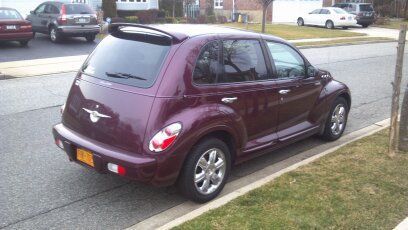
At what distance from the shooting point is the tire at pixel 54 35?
18539 millimetres

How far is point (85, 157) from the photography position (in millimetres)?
4336

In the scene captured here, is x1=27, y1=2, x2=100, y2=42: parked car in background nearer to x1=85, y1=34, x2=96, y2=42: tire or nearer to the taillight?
x1=85, y1=34, x2=96, y2=42: tire

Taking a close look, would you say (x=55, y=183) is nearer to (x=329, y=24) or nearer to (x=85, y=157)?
(x=85, y=157)

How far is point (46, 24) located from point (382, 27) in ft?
92.7

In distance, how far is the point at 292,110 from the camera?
18.3 ft

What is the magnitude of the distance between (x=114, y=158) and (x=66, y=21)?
1551 cm

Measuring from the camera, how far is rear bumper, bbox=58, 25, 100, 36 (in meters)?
18.3

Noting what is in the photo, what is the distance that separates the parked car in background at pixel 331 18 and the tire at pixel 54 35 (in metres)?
21.6

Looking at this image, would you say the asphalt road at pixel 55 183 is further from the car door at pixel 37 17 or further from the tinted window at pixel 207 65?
the car door at pixel 37 17

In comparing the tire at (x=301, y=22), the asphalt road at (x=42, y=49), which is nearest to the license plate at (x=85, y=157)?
the asphalt road at (x=42, y=49)

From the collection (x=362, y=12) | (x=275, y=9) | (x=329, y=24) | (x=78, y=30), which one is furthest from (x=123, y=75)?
(x=275, y=9)

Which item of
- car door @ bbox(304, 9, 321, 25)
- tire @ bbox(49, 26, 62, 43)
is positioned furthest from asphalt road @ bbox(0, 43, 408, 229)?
car door @ bbox(304, 9, 321, 25)

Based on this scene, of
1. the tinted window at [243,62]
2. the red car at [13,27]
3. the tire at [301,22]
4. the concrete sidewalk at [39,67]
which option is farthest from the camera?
the tire at [301,22]

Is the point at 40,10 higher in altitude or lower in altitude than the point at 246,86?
higher
